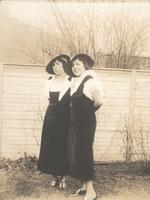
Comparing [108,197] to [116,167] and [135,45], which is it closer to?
[116,167]

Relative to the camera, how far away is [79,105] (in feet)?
15.5

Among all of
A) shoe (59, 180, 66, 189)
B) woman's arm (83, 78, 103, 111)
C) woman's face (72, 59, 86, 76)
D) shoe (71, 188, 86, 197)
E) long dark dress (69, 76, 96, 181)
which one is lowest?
shoe (71, 188, 86, 197)

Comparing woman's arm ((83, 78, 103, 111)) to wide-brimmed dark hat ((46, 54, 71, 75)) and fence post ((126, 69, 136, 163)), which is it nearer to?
wide-brimmed dark hat ((46, 54, 71, 75))

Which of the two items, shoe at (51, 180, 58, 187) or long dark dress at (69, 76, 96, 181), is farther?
shoe at (51, 180, 58, 187)

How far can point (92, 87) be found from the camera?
476 centimetres

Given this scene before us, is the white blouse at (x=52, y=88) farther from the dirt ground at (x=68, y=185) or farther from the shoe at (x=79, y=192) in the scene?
the shoe at (x=79, y=192)

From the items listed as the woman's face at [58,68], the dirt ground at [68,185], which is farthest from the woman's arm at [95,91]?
the dirt ground at [68,185]

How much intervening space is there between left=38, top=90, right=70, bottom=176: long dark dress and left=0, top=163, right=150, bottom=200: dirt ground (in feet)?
0.37

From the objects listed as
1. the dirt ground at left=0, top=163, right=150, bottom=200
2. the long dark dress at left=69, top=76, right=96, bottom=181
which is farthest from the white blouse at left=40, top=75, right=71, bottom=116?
the dirt ground at left=0, top=163, right=150, bottom=200

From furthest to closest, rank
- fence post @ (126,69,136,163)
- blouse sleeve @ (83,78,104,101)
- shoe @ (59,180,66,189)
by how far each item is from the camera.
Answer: fence post @ (126,69,136,163) < shoe @ (59,180,66,189) < blouse sleeve @ (83,78,104,101)

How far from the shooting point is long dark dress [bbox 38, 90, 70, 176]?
4766mm

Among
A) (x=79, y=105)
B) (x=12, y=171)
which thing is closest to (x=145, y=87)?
(x=79, y=105)

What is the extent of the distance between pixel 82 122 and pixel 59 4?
1.00m

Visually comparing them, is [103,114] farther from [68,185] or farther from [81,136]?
[68,185]
